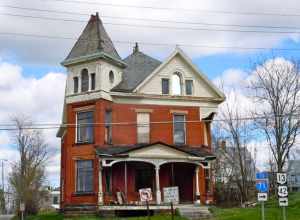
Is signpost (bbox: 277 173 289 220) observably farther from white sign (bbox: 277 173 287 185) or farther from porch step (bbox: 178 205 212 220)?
porch step (bbox: 178 205 212 220)

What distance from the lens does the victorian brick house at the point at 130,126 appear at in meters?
34.5

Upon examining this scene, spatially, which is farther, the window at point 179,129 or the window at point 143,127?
the window at point 179,129

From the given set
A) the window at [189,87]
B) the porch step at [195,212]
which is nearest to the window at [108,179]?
the porch step at [195,212]

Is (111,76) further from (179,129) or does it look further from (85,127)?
(179,129)

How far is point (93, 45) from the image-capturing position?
120 feet

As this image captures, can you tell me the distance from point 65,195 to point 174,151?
7795 millimetres

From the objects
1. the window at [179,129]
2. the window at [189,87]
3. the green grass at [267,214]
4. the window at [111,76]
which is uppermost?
the window at [111,76]

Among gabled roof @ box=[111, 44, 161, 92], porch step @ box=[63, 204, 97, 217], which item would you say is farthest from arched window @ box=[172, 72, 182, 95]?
porch step @ box=[63, 204, 97, 217]

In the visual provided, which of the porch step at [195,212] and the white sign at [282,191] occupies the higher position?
the white sign at [282,191]

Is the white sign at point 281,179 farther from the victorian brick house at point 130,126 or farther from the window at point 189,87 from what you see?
the window at point 189,87

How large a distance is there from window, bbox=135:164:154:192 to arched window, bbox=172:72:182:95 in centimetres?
557

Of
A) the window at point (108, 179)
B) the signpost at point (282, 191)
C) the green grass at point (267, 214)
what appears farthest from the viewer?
the window at point (108, 179)

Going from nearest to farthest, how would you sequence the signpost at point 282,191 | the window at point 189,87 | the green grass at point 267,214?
the signpost at point 282,191, the green grass at point 267,214, the window at point 189,87

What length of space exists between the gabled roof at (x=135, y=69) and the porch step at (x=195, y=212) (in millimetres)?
8885
